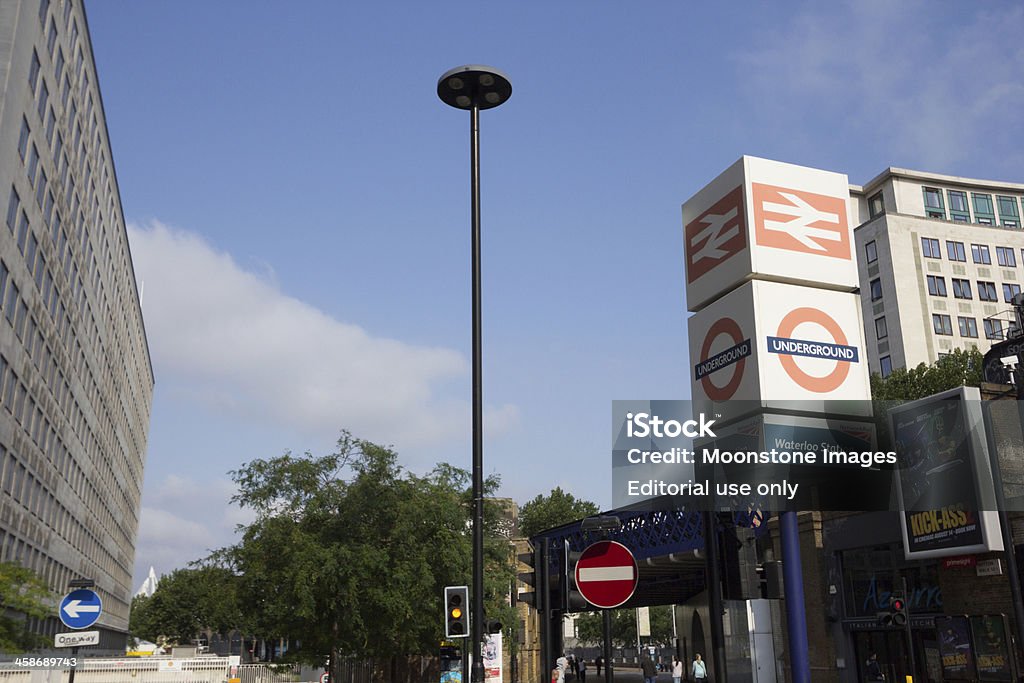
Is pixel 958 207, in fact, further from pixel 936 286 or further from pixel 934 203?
pixel 936 286

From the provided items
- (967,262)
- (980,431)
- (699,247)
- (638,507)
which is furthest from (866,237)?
(699,247)

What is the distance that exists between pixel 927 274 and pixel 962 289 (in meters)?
4.14

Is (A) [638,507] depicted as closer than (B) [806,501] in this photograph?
No

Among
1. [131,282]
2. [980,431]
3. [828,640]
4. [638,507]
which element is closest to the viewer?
[980,431]

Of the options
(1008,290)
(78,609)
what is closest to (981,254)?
(1008,290)

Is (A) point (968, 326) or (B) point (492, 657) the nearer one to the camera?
(B) point (492, 657)

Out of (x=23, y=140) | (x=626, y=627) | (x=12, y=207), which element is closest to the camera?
(x=12, y=207)

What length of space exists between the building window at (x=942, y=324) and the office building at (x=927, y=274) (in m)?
0.08

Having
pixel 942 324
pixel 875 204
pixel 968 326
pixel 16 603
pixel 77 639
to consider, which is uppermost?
pixel 875 204

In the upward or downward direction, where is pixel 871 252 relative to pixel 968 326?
upward

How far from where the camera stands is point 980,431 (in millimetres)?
27328

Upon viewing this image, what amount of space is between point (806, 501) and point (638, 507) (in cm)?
2493

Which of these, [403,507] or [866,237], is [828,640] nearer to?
[403,507]

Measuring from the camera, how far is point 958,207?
87688mm
